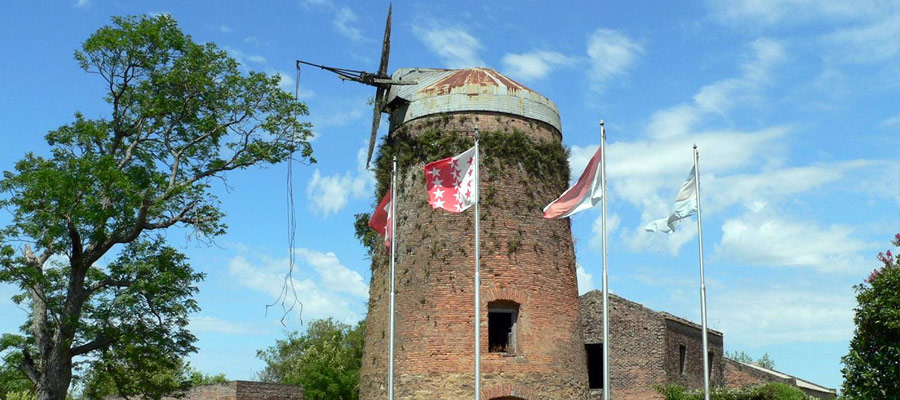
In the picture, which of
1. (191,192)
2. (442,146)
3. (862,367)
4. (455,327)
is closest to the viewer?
(862,367)

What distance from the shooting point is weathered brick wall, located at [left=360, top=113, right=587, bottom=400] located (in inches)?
868

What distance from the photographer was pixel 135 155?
27.8m

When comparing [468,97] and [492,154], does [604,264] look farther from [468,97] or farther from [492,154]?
[468,97]

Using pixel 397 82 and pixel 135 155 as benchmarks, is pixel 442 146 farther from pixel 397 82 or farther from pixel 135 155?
pixel 135 155

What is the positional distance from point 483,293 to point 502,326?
156cm

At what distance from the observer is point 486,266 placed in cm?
2259

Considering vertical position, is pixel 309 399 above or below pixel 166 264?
below

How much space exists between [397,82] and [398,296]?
635 cm

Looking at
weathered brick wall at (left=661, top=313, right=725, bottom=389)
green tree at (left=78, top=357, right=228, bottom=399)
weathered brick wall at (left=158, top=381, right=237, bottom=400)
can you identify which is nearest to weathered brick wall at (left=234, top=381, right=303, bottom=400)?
weathered brick wall at (left=158, top=381, right=237, bottom=400)

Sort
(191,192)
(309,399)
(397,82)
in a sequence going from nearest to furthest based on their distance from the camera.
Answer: (397,82) → (191,192) → (309,399)

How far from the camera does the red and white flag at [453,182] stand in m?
19.4

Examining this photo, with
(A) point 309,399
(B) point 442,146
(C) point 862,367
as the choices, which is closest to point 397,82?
(B) point 442,146

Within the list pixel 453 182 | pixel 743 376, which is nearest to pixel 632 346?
pixel 743 376

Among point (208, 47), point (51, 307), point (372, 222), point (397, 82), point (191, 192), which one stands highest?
point (208, 47)
